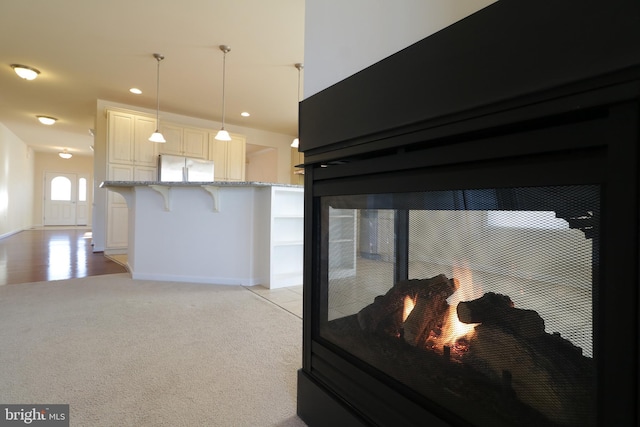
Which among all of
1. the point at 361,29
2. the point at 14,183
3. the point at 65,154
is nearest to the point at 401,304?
the point at 361,29

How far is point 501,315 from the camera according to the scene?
60cm

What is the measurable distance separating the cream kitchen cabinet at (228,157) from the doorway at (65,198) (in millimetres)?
8363

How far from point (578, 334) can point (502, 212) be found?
0.23m

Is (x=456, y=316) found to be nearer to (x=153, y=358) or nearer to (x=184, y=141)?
(x=153, y=358)

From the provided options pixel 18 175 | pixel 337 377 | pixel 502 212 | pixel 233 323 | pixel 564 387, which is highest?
pixel 18 175

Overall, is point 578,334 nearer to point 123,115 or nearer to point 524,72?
point 524,72

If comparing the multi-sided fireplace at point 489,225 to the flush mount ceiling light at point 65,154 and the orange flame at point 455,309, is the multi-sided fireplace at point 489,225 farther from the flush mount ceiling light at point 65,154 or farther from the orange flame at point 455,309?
the flush mount ceiling light at point 65,154

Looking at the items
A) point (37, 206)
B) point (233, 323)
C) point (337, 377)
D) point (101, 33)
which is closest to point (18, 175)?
point (37, 206)

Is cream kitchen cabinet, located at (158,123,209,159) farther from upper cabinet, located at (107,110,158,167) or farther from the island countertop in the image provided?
the island countertop

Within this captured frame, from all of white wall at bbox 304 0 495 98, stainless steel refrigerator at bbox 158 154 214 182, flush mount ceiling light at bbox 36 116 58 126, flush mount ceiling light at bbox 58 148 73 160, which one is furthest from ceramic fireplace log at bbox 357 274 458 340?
flush mount ceiling light at bbox 58 148 73 160

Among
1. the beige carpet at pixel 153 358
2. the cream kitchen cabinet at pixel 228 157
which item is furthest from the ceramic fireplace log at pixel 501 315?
the cream kitchen cabinet at pixel 228 157

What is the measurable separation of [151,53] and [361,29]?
3.72m

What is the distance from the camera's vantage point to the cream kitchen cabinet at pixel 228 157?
248 inches

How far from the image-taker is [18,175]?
851 cm
